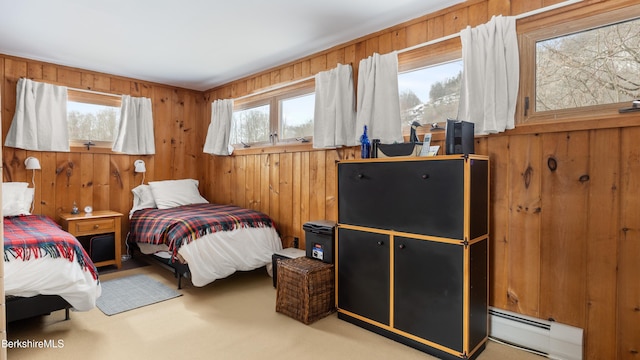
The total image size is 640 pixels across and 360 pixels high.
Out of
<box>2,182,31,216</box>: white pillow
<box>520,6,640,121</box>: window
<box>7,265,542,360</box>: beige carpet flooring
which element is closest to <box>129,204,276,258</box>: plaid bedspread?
<box>7,265,542,360</box>: beige carpet flooring

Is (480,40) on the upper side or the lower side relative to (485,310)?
upper

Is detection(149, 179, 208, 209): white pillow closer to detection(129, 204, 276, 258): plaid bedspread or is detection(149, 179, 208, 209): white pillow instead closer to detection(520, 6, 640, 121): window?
detection(129, 204, 276, 258): plaid bedspread

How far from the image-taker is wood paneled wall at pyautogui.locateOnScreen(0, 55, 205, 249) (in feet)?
12.4

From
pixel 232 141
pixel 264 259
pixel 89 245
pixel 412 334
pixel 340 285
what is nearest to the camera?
pixel 412 334

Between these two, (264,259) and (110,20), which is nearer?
(110,20)

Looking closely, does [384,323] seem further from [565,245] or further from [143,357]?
[143,357]

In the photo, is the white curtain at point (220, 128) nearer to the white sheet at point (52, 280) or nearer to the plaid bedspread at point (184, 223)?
the plaid bedspread at point (184, 223)

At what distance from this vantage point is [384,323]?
2420 millimetres

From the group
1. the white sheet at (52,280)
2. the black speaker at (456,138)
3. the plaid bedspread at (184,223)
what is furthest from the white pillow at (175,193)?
the black speaker at (456,138)

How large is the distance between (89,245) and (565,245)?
434 cm

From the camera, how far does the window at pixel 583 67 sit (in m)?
1.95

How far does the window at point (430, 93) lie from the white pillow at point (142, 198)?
3.25 metres

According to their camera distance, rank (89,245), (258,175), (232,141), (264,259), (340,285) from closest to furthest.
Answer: (340,285)
(264,259)
(89,245)
(258,175)
(232,141)

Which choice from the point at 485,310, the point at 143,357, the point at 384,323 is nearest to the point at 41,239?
the point at 143,357
